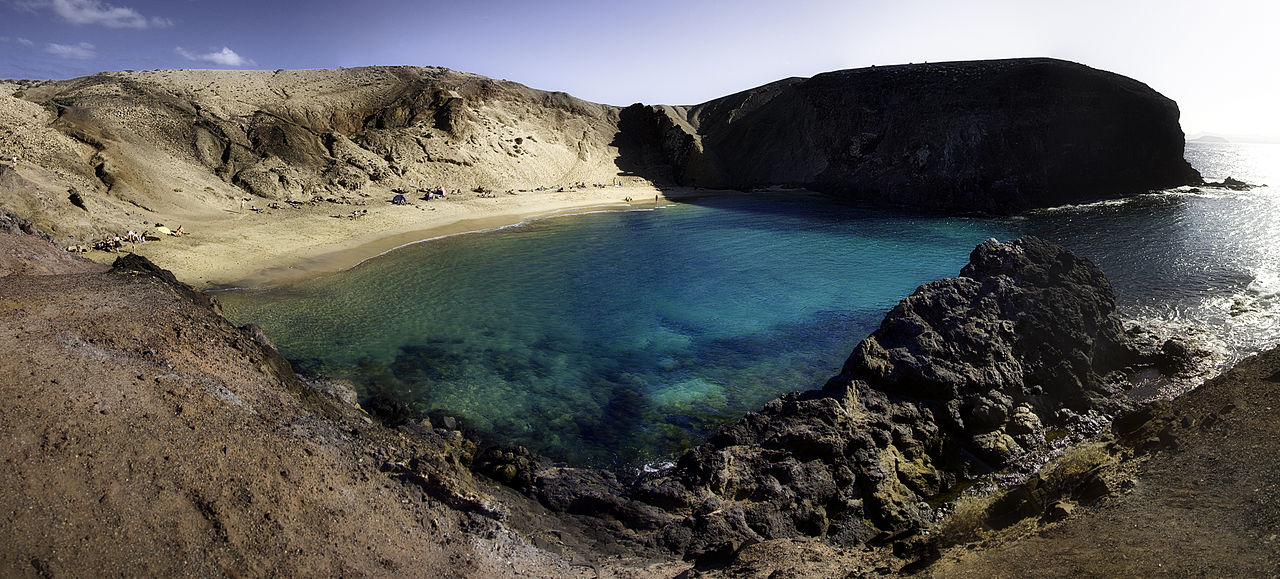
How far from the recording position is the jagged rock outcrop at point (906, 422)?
27.4ft

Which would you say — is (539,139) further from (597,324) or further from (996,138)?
(597,324)

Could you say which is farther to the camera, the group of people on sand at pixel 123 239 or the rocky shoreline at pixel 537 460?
the group of people on sand at pixel 123 239

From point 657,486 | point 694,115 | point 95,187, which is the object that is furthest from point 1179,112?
point 95,187

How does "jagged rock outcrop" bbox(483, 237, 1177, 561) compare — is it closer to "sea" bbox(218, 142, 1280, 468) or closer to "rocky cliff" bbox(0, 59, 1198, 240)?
"sea" bbox(218, 142, 1280, 468)

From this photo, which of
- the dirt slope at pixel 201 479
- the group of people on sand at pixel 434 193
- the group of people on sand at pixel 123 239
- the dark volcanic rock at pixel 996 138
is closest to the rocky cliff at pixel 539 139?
the dark volcanic rock at pixel 996 138

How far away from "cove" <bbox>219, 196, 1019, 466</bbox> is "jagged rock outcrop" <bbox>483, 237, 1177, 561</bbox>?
2.41 metres

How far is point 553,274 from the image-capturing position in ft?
79.6

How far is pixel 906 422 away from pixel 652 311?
10.3 m

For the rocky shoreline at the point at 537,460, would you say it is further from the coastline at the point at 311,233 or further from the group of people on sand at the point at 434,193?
the group of people on sand at the point at 434,193

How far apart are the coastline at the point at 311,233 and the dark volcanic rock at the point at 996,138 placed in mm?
21986

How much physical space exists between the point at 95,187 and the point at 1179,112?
67.1 metres

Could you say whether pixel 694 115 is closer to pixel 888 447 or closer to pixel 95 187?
pixel 95 187

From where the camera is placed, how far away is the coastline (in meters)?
22.1

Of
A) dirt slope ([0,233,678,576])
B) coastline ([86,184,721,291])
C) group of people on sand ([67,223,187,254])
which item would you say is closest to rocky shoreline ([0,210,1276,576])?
dirt slope ([0,233,678,576])
